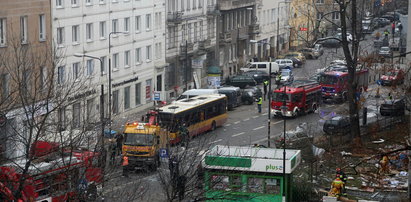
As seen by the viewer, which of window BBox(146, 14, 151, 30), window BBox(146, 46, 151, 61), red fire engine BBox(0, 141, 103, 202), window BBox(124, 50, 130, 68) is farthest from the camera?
window BBox(146, 46, 151, 61)

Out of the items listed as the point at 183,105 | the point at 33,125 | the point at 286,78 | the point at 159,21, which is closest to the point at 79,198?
the point at 33,125

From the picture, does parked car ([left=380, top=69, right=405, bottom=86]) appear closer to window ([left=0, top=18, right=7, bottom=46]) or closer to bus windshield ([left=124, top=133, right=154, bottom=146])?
bus windshield ([left=124, top=133, right=154, bottom=146])

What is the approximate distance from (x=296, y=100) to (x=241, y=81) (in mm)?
13464

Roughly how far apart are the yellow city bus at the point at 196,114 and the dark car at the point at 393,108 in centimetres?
1086

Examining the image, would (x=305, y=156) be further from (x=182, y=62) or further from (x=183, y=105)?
(x=182, y=62)

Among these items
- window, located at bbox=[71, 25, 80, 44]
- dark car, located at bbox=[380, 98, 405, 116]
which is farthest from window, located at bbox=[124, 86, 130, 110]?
dark car, located at bbox=[380, 98, 405, 116]

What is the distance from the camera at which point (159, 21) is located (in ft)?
238

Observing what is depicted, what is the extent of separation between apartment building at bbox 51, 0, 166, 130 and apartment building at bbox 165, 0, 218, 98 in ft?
5.05

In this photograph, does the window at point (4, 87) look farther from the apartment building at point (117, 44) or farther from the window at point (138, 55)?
the window at point (138, 55)

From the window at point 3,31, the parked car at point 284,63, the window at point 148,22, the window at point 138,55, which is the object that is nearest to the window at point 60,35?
the window at point 3,31

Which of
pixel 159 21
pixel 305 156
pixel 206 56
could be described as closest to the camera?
pixel 305 156

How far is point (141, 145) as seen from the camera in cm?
4450

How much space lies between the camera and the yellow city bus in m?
51.8

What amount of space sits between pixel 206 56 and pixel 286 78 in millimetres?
7878
